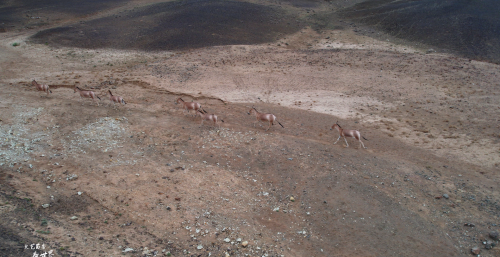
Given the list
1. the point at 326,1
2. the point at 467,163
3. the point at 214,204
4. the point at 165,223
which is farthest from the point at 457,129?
the point at 326,1

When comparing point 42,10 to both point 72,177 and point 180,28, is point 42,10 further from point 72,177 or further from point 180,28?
point 72,177

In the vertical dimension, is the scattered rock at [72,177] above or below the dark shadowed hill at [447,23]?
below

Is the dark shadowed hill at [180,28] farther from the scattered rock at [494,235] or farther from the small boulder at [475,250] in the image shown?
the small boulder at [475,250]

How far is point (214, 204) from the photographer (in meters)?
8.33

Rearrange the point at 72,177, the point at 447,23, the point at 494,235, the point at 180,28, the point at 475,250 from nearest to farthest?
the point at 475,250 < the point at 494,235 < the point at 72,177 < the point at 447,23 < the point at 180,28

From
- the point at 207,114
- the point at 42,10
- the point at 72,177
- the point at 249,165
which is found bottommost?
the point at 249,165

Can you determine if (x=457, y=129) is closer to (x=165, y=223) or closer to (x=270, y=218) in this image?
(x=270, y=218)

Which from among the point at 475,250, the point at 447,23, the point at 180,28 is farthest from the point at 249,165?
the point at 447,23

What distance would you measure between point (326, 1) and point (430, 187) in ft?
131

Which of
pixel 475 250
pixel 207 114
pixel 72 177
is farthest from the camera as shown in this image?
pixel 207 114

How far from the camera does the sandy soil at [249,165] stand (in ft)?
23.6

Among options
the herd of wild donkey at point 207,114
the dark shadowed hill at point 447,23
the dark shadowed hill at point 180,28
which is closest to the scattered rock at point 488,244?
the herd of wild donkey at point 207,114

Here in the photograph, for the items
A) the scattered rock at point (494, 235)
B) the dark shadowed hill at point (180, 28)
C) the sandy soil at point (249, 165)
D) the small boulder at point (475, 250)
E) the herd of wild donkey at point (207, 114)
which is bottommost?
the small boulder at point (475, 250)

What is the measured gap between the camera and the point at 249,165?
1031 centimetres
